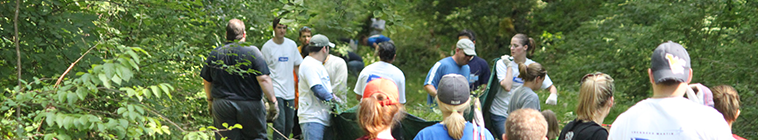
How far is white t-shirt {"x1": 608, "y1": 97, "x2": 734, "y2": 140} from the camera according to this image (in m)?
2.56

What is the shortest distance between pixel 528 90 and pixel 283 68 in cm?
286

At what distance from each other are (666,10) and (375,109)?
668cm

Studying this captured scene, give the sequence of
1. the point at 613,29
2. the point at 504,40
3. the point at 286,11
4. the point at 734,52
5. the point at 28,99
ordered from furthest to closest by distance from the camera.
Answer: the point at 504,40, the point at 613,29, the point at 734,52, the point at 286,11, the point at 28,99

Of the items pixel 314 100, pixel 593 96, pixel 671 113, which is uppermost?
pixel 671 113

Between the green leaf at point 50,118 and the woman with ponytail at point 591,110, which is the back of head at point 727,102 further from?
the green leaf at point 50,118

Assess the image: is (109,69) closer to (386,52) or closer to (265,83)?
(265,83)

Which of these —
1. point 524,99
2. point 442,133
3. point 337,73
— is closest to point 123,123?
point 442,133

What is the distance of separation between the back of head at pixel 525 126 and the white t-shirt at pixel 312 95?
226cm

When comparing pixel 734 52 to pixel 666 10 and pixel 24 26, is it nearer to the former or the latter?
pixel 666 10

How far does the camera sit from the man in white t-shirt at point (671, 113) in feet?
8.41

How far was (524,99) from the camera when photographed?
5090mm

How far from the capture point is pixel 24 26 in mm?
3996

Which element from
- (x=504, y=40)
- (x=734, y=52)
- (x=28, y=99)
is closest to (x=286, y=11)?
(x=28, y=99)

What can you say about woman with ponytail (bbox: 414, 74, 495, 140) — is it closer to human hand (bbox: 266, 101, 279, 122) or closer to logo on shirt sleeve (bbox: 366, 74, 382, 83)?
logo on shirt sleeve (bbox: 366, 74, 382, 83)
